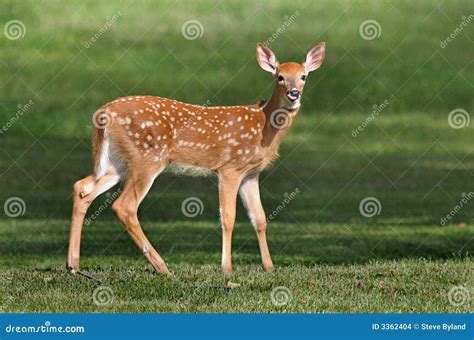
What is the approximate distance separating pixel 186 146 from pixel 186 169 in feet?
0.81

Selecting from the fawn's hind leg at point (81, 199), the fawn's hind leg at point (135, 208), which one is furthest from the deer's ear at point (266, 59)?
the fawn's hind leg at point (81, 199)

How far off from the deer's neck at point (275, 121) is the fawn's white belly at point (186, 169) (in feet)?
2.30

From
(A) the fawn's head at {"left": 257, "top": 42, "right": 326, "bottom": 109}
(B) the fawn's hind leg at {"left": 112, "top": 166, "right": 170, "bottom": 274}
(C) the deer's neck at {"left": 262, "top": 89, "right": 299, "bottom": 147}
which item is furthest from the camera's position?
(C) the deer's neck at {"left": 262, "top": 89, "right": 299, "bottom": 147}

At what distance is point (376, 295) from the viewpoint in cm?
1162

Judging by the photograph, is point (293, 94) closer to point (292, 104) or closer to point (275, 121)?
point (292, 104)

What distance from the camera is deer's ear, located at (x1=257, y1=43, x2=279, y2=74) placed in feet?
42.7

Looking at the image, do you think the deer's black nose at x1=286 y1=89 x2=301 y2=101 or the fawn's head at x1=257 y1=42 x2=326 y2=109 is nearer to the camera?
the deer's black nose at x1=286 y1=89 x2=301 y2=101

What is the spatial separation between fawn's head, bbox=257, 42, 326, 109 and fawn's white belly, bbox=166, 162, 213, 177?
1.06m

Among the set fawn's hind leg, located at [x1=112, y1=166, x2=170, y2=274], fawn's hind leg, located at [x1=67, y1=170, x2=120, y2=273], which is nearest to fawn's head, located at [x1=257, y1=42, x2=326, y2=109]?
fawn's hind leg, located at [x1=112, y1=166, x2=170, y2=274]

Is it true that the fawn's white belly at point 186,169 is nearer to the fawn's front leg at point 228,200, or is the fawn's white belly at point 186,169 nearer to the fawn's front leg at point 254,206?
the fawn's front leg at point 228,200

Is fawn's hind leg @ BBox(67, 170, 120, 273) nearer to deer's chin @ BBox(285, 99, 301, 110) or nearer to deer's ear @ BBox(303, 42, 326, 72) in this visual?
deer's chin @ BBox(285, 99, 301, 110)

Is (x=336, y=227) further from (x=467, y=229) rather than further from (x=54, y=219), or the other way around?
(x=54, y=219)

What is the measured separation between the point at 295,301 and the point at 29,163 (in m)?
12.4

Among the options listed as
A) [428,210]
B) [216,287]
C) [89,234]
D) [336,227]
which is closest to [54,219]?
[89,234]
